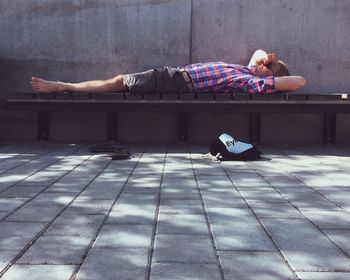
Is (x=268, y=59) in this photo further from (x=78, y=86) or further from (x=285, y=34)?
(x=78, y=86)

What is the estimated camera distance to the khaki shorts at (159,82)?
20.5ft

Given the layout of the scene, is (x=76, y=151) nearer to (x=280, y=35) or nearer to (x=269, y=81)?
(x=269, y=81)

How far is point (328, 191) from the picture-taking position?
375 centimetres

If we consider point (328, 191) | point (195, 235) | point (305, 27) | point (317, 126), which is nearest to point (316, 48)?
point (305, 27)

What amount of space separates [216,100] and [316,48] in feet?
7.65

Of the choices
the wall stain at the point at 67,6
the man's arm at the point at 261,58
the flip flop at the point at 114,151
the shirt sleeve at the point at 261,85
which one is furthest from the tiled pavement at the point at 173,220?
the wall stain at the point at 67,6

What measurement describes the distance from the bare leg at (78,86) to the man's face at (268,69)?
220 centimetres

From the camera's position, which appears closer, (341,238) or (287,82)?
(341,238)

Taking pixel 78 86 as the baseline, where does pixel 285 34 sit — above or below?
above

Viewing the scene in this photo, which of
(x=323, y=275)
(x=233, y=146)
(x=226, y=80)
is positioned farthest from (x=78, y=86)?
(x=323, y=275)

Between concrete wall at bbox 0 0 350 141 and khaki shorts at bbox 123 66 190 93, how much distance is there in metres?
0.90

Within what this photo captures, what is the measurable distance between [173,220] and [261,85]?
3.87 m

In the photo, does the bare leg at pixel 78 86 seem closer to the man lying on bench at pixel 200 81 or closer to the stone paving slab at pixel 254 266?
the man lying on bench at pixel 200 81

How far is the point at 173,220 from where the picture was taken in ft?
9.33
